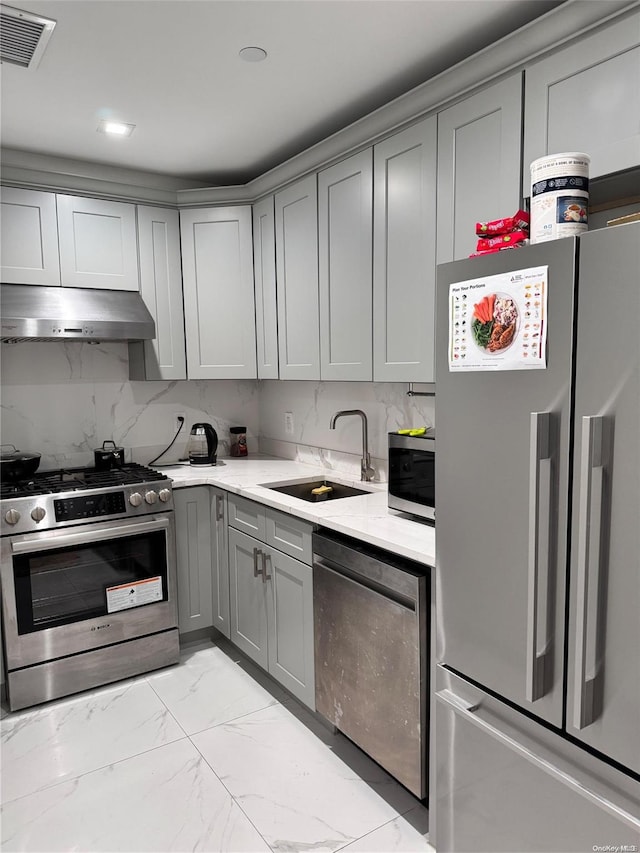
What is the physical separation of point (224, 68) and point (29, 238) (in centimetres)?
136

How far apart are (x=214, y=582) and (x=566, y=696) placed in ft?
7.14

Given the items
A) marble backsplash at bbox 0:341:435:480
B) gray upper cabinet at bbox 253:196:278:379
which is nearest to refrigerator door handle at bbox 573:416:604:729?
marble backsplash at bbox 0:341:435:480

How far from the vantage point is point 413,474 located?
7.06ft

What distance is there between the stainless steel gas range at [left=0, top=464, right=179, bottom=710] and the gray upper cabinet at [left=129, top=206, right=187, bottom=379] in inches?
→ 25.5

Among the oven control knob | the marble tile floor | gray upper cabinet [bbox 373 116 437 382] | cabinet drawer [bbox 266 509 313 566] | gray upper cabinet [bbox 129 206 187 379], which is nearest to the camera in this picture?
the marble tile floor

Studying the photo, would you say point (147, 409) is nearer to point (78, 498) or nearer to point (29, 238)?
point (78, 498)

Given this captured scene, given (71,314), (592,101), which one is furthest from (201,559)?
(592,101)

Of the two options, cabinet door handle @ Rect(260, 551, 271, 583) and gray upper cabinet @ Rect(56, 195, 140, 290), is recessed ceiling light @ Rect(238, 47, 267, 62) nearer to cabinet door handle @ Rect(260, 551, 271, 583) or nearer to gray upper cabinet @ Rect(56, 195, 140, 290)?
gray upper cabinet @ Rect(56, 195, 140, 290)

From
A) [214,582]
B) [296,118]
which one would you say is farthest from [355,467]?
[296,118]

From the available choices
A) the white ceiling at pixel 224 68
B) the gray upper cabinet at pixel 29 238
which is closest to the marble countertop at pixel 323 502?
the gray upper cabinet at pixel 29 238

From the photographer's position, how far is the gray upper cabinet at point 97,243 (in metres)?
2.98

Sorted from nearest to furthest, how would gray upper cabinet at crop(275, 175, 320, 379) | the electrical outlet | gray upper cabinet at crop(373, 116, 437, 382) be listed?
1. gray upper cabinet at crop(373, 116, 437, 382)
2. gray upper cabinet at crop(275, 175, 320, 379)
3. the electrical outlet

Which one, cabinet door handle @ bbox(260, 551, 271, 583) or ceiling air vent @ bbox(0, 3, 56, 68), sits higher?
ceiling air vent @ bbox(0, 3, 56, 68)

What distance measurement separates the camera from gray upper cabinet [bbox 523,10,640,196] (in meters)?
1.50
